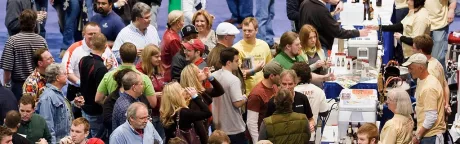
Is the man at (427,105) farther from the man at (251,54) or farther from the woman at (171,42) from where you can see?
the woman at (171,42)

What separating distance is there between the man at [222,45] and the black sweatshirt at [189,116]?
33.9 inches

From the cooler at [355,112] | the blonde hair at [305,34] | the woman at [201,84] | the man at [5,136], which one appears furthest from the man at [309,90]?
the man at [5,136]

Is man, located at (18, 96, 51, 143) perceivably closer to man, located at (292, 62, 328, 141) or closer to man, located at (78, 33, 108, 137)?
man, located at (78, 33, 108, 137)

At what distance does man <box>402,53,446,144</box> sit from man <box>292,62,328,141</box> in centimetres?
93

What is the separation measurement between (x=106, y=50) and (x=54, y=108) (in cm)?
138

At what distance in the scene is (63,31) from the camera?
1573 cm

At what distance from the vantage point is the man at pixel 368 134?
971cm

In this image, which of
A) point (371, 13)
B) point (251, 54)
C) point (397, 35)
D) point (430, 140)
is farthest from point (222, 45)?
point (371, 13)

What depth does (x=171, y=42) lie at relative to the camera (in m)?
12.2

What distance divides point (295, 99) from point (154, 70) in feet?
5.18

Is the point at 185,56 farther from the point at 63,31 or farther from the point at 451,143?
the point at 63,31

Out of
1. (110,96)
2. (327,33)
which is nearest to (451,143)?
(327,33)

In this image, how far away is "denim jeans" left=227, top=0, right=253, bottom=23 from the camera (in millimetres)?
16938

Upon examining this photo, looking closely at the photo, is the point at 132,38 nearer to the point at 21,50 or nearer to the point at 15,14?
the point at 21,50
